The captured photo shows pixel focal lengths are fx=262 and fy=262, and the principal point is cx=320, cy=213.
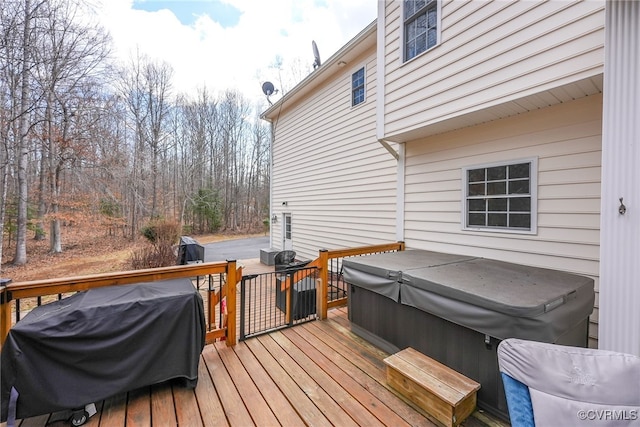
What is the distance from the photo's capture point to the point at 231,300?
3.03 metres

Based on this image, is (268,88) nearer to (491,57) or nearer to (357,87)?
(357,87)

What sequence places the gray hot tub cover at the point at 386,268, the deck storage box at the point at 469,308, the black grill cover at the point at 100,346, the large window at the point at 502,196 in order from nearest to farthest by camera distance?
the black grill cover at the point at 100,346 < the deck storage box at the point at 469,308 < the gray hot tub cover at the point at 386,268 < the large window at the point at 502,196

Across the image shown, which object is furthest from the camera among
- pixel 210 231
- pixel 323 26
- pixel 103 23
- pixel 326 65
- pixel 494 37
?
pixel 210 231

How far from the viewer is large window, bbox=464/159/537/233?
10.4 feet

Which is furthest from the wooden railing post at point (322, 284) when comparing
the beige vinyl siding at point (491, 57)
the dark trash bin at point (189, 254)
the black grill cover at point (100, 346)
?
the dark trash bin at point (189, 254)

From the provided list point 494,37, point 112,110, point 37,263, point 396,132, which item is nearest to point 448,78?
point 494,37

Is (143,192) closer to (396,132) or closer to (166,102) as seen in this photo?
(166,102)

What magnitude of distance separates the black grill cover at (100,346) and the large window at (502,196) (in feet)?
12.1

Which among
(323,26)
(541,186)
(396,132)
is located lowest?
(541,186)

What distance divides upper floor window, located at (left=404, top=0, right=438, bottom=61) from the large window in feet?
6.07

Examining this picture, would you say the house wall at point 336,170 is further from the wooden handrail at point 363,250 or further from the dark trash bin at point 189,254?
the dark trash bin at point 189,254

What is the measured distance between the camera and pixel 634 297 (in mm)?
1661

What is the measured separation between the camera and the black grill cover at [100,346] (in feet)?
5.82

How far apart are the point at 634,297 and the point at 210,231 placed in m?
20.2
